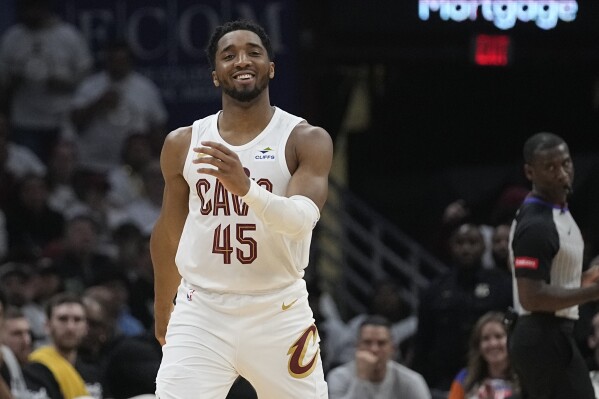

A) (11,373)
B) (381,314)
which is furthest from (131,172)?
(11,373)

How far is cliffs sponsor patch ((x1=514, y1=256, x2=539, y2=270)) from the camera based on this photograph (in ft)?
23.6

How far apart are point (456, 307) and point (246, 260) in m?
4.47

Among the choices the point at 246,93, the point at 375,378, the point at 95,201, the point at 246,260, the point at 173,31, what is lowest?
the point at 375,378

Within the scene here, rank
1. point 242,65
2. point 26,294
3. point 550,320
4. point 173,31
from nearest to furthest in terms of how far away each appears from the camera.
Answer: point 242,65 < point 550,320 < point 26,294 < point 173,31

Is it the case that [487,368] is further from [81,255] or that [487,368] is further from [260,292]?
[81,255]

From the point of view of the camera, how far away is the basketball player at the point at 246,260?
5922mm

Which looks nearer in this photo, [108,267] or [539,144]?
[539,144]

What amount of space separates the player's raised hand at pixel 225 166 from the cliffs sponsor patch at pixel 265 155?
0.40m

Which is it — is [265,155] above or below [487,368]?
above

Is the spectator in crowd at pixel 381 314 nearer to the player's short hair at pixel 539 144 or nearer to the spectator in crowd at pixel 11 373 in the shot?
the spectator in crowd at pixel 11 373

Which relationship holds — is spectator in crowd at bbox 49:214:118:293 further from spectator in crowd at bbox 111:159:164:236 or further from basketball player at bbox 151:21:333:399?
basketball player at bbox 151:21:333:399

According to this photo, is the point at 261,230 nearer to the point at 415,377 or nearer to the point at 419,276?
the point at 415,377

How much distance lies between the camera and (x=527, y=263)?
7.21m

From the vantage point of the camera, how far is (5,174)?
11969mm
